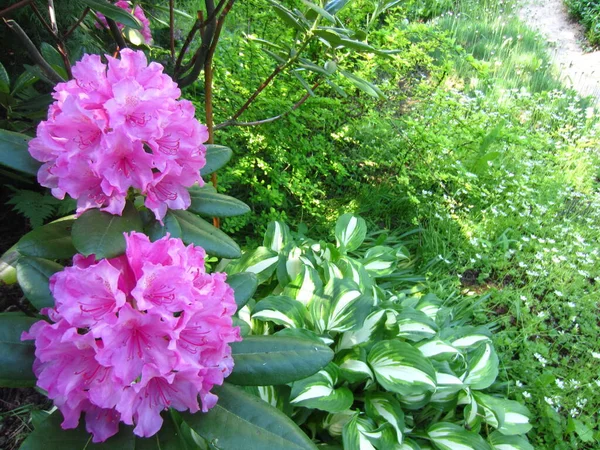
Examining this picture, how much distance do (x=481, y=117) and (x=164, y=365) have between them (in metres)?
2.72

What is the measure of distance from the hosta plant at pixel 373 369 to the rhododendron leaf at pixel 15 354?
781 millimetres

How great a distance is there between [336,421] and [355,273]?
62cm

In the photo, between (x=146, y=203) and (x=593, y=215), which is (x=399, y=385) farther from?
(x=593, y=215)

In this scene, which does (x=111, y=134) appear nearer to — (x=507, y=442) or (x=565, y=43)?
(x=507, y=442)

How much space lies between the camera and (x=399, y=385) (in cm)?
149

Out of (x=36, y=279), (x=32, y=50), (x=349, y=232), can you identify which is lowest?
(x=349, y=232)

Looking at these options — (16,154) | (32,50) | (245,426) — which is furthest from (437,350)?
(32,50)

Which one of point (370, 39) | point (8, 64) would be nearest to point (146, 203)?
point (8, 64)

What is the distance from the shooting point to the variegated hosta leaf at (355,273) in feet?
Result: 6.27

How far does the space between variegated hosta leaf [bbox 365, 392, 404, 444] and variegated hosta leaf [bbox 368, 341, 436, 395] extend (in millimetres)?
83

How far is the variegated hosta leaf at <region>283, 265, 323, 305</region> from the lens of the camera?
181 cm

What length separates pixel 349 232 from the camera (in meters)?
2.28

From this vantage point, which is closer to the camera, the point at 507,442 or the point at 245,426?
the point at 245,426

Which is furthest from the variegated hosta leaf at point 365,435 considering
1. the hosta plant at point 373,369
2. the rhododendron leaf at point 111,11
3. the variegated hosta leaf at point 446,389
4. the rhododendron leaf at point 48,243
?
the rhododendron leaf at point 111,11
